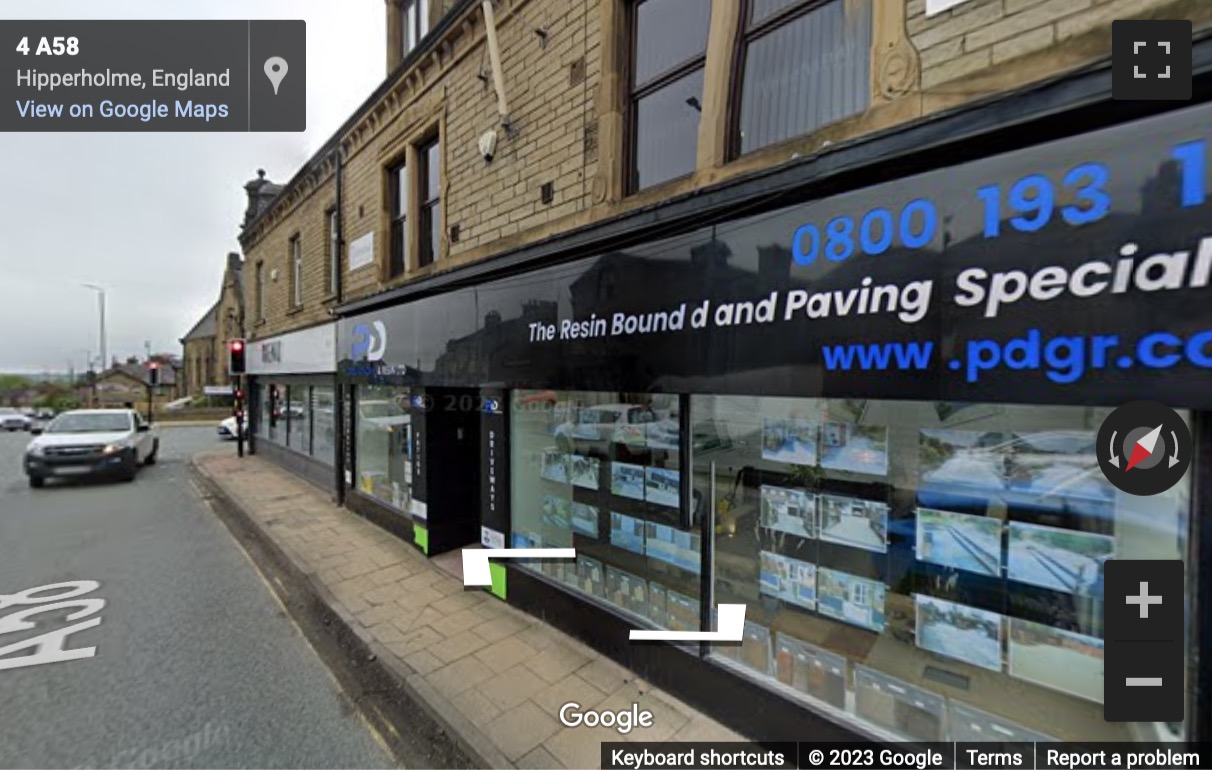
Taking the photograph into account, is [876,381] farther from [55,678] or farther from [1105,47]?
[55,678]

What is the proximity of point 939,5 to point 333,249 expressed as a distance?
357 inches

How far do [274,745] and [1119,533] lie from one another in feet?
14.5

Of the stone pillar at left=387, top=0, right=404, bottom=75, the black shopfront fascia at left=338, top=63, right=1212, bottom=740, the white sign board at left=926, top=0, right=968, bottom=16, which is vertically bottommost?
the black shopfront fascia at left=338, top=63, right=1212, bottom=740

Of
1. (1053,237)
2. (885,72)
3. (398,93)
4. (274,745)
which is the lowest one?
(274,745)

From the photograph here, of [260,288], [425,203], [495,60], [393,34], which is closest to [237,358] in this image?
[260,288]

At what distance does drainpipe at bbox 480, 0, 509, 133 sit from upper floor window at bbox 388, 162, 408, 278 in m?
2.84

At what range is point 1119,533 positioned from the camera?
2010 mm

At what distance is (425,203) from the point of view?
652 cm

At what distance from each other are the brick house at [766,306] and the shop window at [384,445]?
108 cm

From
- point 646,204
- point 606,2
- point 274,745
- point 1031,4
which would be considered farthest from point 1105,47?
point 274,745

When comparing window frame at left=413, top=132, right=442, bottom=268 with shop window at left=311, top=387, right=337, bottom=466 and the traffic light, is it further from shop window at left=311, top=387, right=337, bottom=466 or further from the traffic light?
the traffic light

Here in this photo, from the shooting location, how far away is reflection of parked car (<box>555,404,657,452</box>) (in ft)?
12.6

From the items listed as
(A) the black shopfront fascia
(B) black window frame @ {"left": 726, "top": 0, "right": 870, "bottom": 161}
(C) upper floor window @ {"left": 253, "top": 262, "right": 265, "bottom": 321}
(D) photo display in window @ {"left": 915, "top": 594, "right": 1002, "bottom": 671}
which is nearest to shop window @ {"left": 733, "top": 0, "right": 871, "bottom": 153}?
(B) black window frame @ {"left": 726, "top": 0, "right": 870, "bottom": 161}

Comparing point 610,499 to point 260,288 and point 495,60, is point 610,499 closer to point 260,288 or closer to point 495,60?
point 495,60
